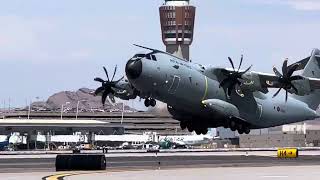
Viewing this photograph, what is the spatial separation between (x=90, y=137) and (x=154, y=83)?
4547 inches

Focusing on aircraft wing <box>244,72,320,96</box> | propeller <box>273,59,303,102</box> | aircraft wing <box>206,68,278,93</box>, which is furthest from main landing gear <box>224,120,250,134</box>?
propeller <box>273,59,303,102</box>

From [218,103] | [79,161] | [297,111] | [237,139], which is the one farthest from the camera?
[237,139]

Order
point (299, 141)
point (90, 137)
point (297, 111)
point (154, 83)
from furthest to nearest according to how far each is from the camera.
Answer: point (90, 137)
point (299, 141)
point (297, 111)
point (154, 83)

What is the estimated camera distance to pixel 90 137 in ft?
615

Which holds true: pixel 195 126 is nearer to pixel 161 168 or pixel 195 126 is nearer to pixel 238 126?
pixel 238 126

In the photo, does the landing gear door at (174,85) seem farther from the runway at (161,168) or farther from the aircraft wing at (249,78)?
the runway at (161,168)

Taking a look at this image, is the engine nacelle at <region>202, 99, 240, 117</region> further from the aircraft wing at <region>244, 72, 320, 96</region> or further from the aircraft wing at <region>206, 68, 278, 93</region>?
the aircraft wing at <region>244, 72, 320, 96</region>

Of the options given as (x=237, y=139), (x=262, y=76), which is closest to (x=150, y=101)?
(x=262, y=76)

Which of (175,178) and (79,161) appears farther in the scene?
(79,161)

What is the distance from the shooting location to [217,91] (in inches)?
3187

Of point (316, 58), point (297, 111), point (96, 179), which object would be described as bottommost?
point (96, 179)

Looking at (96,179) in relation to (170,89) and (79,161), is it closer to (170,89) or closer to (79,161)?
(79,161)

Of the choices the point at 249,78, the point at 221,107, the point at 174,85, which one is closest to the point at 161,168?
the point at 174,85

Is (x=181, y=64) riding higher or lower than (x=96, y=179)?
higher
